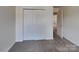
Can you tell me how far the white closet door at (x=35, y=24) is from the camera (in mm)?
6695

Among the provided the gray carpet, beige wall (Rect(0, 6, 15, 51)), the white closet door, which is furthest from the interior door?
beige wall (Rect(0, 6, 15, 51))

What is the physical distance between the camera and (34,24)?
22.4 feet

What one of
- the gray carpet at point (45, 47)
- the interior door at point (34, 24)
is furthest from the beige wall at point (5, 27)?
the interior door at point (34, 24)

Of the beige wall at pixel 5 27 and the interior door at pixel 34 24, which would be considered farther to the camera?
the interior door at pixel 34 24

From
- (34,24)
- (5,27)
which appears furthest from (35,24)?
(5,27)

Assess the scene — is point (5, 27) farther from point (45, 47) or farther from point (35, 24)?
point (35, 24)

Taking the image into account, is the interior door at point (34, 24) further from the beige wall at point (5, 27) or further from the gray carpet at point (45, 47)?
the beige wall at point (5, 27)

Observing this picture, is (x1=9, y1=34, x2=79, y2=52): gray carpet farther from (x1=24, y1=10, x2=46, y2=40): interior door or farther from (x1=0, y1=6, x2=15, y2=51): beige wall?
(x1=24, y1=10, x2=46, y2=40): interior door
